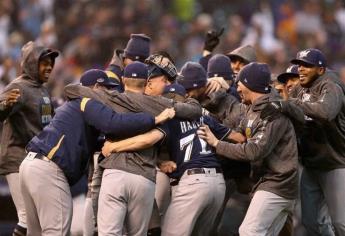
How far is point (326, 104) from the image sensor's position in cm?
855

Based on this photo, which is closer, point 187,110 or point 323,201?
point 187,110

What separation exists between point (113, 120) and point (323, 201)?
2.51m

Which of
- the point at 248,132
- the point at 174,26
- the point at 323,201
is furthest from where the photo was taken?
the point at 174,26

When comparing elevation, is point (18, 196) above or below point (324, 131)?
below

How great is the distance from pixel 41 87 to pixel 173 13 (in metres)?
7.80

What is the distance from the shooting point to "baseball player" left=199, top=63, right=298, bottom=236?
26.6 feet

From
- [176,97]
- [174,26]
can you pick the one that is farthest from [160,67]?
[174,26]

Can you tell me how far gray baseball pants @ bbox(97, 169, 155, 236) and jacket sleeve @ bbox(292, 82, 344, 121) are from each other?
163 cm

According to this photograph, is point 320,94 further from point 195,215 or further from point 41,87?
point 41,87

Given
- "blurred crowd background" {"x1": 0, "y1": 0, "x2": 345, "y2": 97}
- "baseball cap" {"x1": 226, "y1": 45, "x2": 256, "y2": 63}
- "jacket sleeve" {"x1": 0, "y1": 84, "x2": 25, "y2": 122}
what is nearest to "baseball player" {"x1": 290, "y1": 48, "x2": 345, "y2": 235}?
"baseball cap" {"x1": 226, "y1": 45, "x2": 256, "y2": 63}

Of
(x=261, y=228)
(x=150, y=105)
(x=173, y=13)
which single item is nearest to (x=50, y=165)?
(x=150, y=105)

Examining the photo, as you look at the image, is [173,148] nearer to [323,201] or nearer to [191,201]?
[191,201]

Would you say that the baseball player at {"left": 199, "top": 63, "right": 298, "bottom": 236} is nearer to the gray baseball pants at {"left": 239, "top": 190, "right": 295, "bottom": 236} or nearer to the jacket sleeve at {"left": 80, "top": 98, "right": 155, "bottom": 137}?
the gray baseball pants at {"left": 239, "top": 190, "right": 295, "bottom": 236}

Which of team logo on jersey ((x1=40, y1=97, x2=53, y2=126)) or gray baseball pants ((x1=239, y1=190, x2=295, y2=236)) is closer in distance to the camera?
gray baseball pants ((x1=239, y1=190, x2=295, y2=236))
